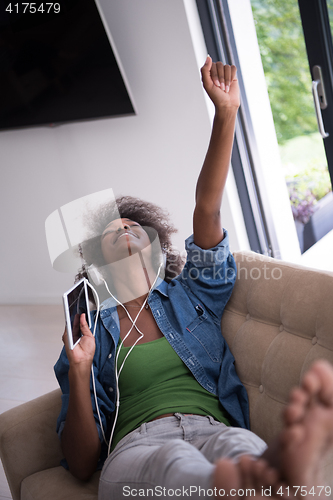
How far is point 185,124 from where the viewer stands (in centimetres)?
224

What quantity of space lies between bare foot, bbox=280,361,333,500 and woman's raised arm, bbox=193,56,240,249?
62 centimetres

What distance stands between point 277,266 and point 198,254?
0.66 ft

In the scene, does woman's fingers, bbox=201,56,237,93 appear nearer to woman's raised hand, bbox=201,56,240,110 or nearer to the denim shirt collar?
woman's raised hand, bbox=201,56,240,110

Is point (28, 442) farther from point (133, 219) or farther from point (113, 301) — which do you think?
point (133, 219)

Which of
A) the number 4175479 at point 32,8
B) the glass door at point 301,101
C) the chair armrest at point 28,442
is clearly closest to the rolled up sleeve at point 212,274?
the chair armrest at point 28,442

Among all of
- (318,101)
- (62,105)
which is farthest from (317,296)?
(62,105)

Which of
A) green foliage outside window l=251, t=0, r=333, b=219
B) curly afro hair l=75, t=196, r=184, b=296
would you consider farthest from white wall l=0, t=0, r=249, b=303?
curly afro hair l=75, t=196, r=184, b=296

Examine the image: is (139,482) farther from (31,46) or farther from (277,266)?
Answer: (31,46)

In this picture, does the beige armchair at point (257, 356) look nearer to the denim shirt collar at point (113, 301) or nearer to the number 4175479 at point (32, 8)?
the denim shirt collar at point (113, 301)

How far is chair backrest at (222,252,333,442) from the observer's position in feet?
3.04

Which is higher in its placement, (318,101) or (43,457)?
(318,101)

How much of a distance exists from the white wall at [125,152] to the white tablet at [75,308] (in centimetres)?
117

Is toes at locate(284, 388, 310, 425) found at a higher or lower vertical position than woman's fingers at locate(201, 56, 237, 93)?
lower

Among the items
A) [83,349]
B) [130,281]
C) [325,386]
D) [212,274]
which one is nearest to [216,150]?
[212,274]
